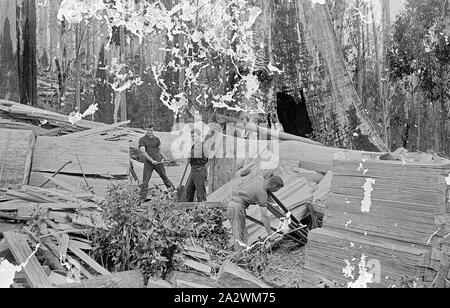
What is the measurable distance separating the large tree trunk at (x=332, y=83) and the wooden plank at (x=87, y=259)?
3.69 meters

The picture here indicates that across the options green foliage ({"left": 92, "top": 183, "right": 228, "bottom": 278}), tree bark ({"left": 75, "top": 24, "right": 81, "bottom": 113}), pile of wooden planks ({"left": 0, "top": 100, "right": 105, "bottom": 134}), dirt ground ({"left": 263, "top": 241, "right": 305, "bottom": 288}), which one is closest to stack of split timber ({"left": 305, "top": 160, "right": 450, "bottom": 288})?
dirt ground ({"left": 263, "top": 241, "right": 305, "bottom": 288})

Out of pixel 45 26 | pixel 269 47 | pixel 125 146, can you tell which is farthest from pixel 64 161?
pixel 269 47

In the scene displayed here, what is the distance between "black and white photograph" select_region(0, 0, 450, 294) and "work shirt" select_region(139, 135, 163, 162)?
2cm

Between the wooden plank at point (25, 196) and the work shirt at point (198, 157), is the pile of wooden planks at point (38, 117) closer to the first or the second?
the work shirt at point (198, 157)

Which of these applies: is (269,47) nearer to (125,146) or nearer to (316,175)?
(316,175)

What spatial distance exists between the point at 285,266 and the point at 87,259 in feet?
6.27

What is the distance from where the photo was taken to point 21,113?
21.5ft

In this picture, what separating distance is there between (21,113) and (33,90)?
0.78 meters

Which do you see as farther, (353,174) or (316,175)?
(316,175)

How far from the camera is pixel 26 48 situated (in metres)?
7.06

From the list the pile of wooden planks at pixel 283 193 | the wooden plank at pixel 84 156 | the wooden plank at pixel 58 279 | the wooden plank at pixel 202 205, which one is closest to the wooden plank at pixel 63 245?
the wooden plank at pixel 58 279

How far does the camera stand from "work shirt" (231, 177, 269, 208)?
482cm

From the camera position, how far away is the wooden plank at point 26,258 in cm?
341
